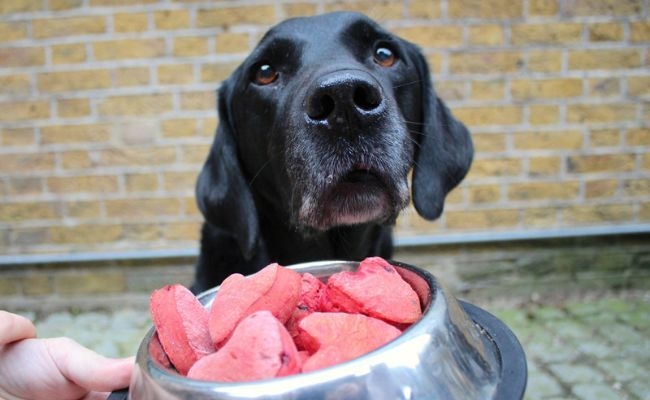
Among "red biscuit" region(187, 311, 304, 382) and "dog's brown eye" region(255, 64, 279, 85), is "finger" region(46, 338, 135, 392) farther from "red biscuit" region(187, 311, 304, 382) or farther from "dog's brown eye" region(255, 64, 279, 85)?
"dog's brown eye" region(255, 64, 279, 85)

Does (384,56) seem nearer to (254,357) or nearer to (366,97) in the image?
(366,97)

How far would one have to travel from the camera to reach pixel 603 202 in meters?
3.51

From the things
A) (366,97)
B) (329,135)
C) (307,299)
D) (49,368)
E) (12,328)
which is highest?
(366,97)

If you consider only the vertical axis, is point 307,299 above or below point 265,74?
below

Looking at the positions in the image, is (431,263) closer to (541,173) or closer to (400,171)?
(541,173)

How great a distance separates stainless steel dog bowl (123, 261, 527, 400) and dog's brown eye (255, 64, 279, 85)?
1.28 metres

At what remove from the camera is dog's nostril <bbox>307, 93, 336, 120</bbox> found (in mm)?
1493

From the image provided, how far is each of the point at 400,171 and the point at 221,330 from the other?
963 mm

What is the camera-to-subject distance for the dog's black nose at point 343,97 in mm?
1420

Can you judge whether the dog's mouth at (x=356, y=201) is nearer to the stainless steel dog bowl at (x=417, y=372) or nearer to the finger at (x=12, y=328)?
the stainless steel dog bowl at (x=417, y=372)

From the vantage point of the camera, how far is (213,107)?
3.37 m

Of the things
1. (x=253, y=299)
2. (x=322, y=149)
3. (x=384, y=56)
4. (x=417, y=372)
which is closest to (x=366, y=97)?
(x=322, y=149)

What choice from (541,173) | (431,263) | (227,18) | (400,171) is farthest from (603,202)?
(227,18)

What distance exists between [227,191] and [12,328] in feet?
3.63
